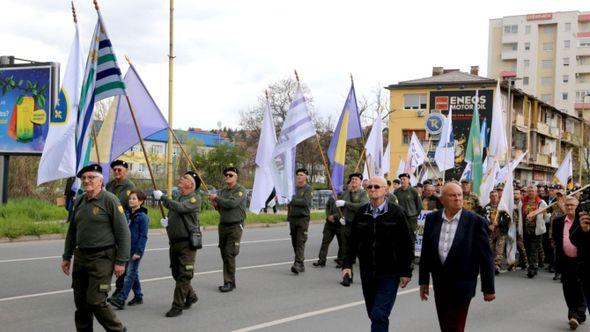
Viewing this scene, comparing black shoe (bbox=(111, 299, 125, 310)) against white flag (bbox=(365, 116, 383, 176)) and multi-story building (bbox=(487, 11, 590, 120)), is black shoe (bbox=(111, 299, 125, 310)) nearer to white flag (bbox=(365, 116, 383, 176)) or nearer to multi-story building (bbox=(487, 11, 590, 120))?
white flag (bbox=(365, 116, 383, 176))

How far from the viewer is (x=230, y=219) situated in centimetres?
1049

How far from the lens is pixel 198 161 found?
39156 millimetres

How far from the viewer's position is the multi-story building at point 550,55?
99750 millimetres

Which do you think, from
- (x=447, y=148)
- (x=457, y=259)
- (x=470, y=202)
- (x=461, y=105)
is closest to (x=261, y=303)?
(x=457, y=259)

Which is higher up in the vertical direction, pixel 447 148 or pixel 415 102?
pixel 415 102

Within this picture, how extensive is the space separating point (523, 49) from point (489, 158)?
91.4m

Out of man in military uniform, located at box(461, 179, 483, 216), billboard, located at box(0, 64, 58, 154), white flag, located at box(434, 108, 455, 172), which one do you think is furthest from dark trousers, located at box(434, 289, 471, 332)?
billboard, located at box(0, 64, 58, 154)

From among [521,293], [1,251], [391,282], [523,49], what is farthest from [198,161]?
[523,49]

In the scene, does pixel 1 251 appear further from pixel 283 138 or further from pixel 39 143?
pixel 39 143

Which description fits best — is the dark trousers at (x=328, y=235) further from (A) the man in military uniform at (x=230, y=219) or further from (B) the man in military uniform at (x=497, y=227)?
(A) the man in military uniform at (x=230, y=219)

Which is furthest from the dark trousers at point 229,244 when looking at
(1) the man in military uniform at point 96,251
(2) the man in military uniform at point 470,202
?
(2) the man in military uniform at point 470,202

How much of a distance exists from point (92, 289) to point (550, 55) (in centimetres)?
10424

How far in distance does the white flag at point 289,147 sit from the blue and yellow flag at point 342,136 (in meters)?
0.92

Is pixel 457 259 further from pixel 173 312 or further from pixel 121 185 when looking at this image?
pixel 121 185
